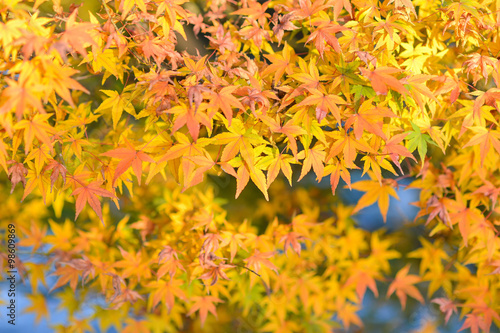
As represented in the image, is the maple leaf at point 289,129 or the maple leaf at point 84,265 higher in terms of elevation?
the maple leaf at point 289,129

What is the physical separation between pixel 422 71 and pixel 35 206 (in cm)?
242

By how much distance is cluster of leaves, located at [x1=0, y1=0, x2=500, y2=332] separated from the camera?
1104mm

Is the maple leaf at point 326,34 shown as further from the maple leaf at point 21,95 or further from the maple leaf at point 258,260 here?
the maple leaf at point 258,260

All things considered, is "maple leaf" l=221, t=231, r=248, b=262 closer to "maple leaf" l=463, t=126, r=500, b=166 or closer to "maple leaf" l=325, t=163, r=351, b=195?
"maple leaf" l=325, t=163, r=351, b=195

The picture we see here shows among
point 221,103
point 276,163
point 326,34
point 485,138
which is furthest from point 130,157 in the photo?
point 485,138

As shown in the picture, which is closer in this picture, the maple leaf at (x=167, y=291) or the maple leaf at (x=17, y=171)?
the maple leaf at (x=17, y=171)

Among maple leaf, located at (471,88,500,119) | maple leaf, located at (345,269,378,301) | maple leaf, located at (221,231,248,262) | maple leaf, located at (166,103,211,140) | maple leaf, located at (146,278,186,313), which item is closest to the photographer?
maple leaf, located at (166,103,211,140)

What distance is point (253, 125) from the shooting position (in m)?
1.23

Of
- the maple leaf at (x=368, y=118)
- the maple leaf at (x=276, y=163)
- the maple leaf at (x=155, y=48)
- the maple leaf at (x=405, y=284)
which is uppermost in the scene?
the maple leaf at (x=155, y=48)

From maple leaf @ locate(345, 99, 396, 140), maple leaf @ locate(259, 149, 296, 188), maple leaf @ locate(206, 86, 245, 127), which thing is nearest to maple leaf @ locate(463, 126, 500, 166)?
maple leaf @ locate(345, 99, 396, 140)

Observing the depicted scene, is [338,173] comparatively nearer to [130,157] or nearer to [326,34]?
[326,34]

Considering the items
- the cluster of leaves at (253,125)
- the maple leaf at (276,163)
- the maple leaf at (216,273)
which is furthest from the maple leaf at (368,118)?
the maple leaf at (216,273)

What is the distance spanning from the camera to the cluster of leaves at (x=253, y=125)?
1.10m

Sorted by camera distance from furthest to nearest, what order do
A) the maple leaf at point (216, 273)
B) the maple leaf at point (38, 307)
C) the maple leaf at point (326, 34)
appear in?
the maple leaf at point (38, 307) < the maple leaf at point (216, 273) < the maple leaf at point (326, 34)
